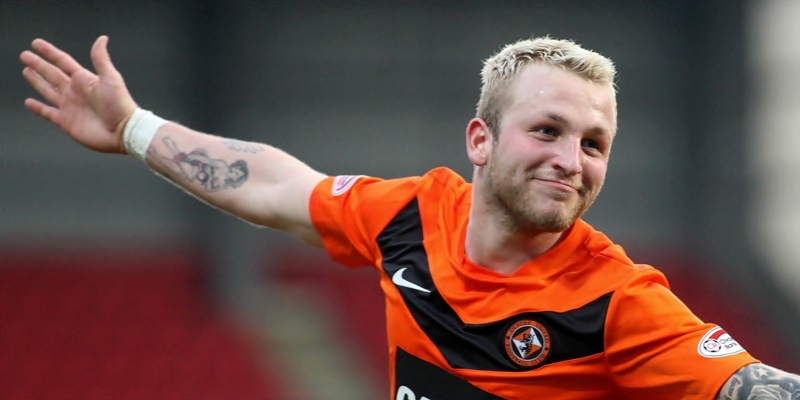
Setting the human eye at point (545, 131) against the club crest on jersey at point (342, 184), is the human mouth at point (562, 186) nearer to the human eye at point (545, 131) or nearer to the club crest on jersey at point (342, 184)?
the human eye at point (545, 131)

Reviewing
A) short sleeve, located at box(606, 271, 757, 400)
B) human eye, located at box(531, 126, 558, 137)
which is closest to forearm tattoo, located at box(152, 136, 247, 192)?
human eye, located at box(531, 126, 558, 137)

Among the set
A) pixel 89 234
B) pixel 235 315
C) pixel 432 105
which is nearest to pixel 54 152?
pixel 89 234

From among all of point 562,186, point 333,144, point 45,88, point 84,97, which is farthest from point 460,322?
point 333,144

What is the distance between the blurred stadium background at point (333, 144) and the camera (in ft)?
27.2

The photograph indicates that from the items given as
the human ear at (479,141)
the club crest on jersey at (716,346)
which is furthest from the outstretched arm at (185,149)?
the club crest on jersey at (716,346)

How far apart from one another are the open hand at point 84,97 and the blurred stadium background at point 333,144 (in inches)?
186

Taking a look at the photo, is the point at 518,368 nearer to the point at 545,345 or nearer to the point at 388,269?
the point at 545,345

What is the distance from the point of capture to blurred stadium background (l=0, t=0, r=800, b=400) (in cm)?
830

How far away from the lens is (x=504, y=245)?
2.84m

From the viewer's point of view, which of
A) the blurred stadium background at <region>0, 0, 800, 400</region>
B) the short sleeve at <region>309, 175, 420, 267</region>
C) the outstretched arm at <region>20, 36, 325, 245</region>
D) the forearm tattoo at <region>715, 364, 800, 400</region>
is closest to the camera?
the forearm tattoo at <region>715, 364, 800, 400</region>

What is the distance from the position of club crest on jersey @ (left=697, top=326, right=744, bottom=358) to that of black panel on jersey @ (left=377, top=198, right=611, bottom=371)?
0.82 ft

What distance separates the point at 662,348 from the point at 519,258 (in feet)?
1.76

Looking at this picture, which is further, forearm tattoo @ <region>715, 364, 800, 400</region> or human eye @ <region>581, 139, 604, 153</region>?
human eye @ <region>581, 139, 604, 153</region>

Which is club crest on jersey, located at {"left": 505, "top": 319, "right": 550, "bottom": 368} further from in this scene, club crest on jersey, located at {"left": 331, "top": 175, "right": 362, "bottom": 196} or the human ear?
club crest on jersey, located at {"left": 331, "top": 175, "right": 362, "bottom": 196}
